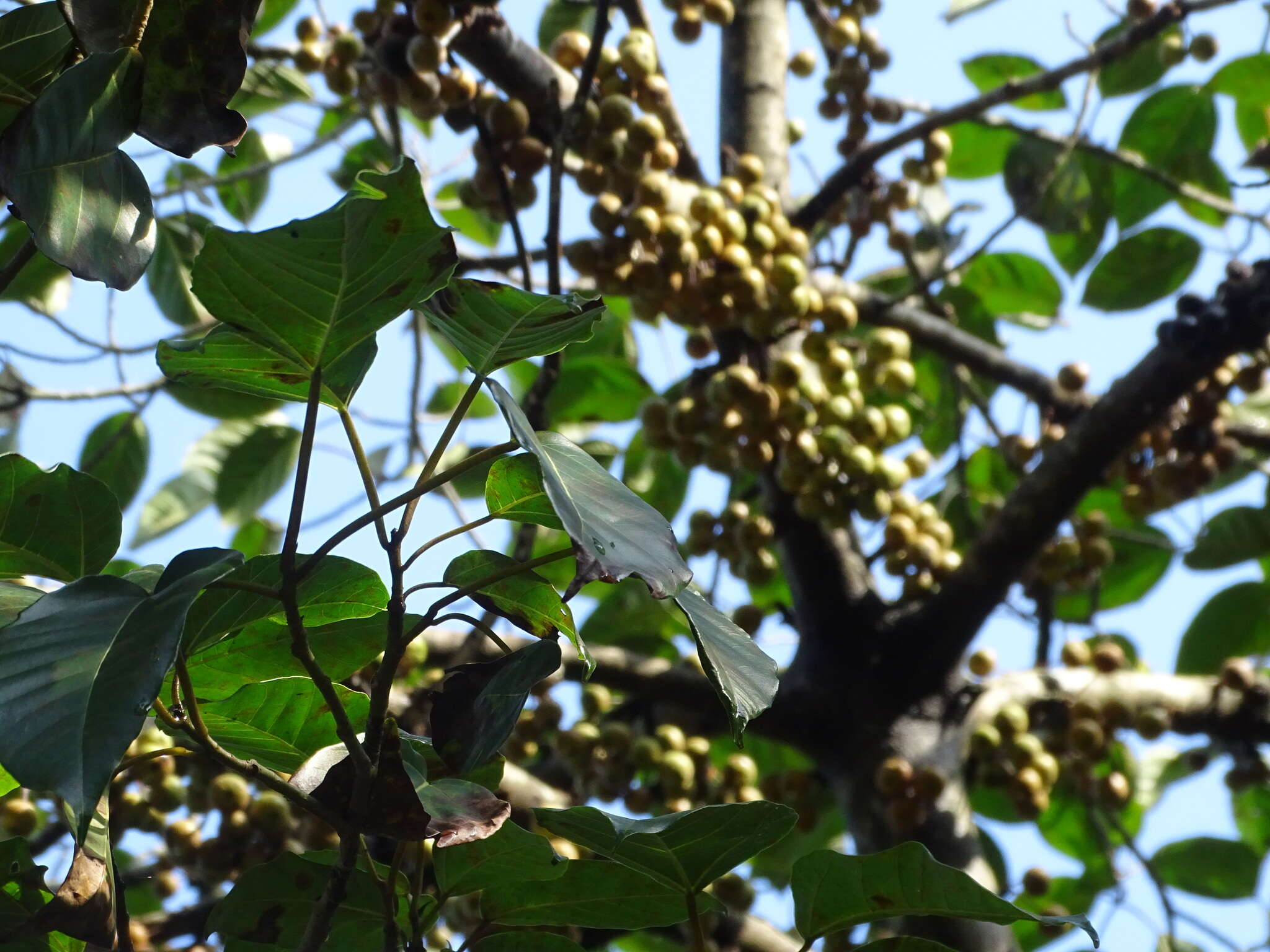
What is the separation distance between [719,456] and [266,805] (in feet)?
2.76

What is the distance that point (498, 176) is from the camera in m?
1.68

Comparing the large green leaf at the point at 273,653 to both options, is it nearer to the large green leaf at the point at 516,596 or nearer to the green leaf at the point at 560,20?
the large green leaf at the point at 516,596

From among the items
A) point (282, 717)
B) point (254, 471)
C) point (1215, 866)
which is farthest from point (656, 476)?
point (282, 717)

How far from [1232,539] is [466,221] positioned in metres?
1.68

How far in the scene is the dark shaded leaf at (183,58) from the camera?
0.73 meters

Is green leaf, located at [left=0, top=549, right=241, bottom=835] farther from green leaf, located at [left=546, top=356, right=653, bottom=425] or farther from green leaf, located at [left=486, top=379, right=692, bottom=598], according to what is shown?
green leaf, located at [left=546, top=356, right=653, bottom=425]

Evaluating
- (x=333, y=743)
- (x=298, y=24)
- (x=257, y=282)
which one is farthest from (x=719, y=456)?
(x=257, y=282)

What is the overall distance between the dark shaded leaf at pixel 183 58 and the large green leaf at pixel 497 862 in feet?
1.42

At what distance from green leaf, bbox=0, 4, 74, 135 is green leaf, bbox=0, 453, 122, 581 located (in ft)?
0.76

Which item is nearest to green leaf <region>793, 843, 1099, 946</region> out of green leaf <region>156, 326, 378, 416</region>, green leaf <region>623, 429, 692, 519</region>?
green leaf <region>156, 326, 378, 416</region>

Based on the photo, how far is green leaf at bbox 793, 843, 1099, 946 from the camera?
27.7 inches

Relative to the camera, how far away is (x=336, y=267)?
→ 587mm

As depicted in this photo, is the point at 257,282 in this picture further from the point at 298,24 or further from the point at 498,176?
the point at 298,24

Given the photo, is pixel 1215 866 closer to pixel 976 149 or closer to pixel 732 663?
pixel 976 149
